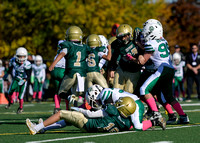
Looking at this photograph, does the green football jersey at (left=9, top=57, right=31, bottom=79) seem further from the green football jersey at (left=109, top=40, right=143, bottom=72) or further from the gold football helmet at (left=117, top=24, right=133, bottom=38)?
the gold football helmet at (left=117, top=24, right=133, bottom=38)

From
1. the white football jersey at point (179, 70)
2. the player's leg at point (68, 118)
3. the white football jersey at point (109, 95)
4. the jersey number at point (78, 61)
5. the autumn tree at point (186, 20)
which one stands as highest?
the autumn tree at point (186, 20)

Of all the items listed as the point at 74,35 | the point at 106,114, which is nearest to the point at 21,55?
the point at 74,35

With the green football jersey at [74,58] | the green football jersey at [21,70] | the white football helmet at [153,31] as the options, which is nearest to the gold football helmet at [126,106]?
the white football helmet at [153,31]

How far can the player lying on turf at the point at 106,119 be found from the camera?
280 inches

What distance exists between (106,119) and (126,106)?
372mm

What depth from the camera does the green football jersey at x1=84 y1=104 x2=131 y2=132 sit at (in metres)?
7.16

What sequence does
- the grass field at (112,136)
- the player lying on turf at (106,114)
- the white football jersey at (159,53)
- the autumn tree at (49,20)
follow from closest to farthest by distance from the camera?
the grass field at (112,136) < the player lying on turf at (106,114) < the white football jersey at (159,53) < the autumn tree at (49,20)

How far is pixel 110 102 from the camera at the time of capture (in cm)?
734

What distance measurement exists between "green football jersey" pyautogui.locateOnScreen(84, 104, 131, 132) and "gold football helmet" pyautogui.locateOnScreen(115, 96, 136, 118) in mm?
69

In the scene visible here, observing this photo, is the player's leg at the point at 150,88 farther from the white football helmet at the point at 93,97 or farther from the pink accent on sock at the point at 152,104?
the white football helmet at the point at 93,97

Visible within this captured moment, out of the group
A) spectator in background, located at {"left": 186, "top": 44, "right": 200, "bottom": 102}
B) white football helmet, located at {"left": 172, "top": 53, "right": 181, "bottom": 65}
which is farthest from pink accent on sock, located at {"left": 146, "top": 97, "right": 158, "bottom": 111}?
white football helmet, located at {"left": 172, "top": 53, "right": 181, "bottom": 65}

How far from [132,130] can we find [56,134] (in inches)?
46.9

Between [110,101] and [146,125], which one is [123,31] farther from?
[146,125]

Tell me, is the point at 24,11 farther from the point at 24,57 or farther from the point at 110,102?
the point at 110,102
